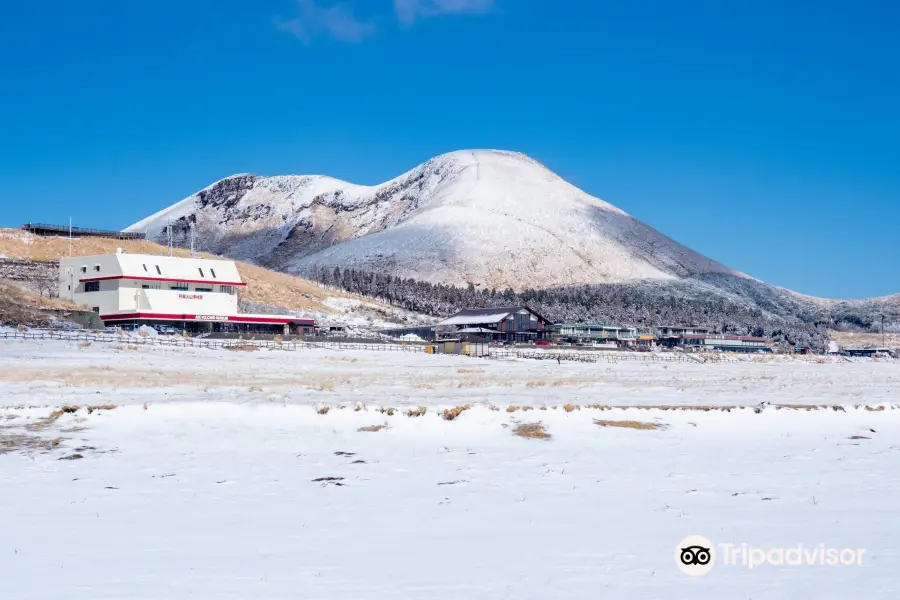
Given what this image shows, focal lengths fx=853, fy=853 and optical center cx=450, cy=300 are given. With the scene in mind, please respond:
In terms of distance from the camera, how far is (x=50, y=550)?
39.5 ft

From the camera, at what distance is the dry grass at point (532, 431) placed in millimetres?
22516

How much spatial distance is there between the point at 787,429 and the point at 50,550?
1998 centimetres

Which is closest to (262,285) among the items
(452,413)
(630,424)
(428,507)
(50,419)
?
(50,419)

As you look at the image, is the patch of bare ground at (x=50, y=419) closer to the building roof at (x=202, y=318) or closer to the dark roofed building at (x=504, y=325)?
the building roof at (x=202, y=318)

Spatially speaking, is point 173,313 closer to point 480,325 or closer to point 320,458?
point 480,325

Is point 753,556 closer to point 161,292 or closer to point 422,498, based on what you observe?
point 422,498

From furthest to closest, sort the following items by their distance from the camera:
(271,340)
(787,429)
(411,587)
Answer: (271,340) → (787,429) → (411,587)

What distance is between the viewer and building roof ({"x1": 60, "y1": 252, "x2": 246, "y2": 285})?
295ft

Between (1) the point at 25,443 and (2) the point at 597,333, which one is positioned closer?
(1) the point at 25,443

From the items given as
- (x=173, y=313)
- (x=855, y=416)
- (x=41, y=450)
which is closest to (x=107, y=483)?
(x=41, y=450)

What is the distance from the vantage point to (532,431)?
23.1 m

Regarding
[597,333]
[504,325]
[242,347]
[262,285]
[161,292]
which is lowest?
[242,347]

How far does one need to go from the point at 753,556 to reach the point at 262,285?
140028mm

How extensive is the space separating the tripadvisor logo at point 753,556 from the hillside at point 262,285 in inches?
4715
